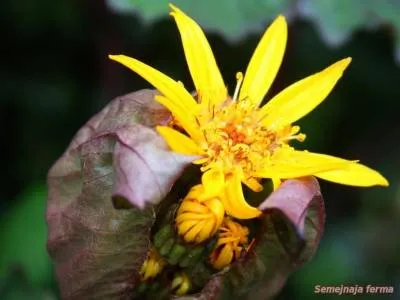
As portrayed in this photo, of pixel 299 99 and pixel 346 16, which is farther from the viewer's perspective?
pixel 346 16

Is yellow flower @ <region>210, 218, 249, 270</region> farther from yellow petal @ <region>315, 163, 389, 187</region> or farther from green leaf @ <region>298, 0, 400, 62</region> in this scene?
green leaf @ <region>298, 0, 400, 62</region>

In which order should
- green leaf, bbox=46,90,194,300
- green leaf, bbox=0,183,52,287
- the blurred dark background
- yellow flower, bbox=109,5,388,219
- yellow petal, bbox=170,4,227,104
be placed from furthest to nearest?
1. the blurred dark background
2. green leaf, bbox=0,183,52,287
3. yellow petal, bbox=170,4,227,104
4. yellow flower, bbox=109,5,388,219
5. green leaf, bbox=46,90,194,300

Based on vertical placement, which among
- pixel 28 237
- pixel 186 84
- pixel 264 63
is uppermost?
pixel 264 63

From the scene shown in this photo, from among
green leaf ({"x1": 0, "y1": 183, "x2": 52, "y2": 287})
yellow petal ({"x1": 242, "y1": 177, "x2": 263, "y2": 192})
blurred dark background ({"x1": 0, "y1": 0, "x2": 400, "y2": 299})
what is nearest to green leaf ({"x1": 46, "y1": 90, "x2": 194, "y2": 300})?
yellow petal ({"x1": 242, "y1": 177, "x2": 263, "y2": 192})

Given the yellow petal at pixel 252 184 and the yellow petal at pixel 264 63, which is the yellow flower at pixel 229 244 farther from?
the yellow petal at pixel 264 63

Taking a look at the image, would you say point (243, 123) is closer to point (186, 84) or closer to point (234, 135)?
point (234, 135)

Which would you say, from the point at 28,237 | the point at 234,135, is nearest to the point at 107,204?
the point at 234,135
